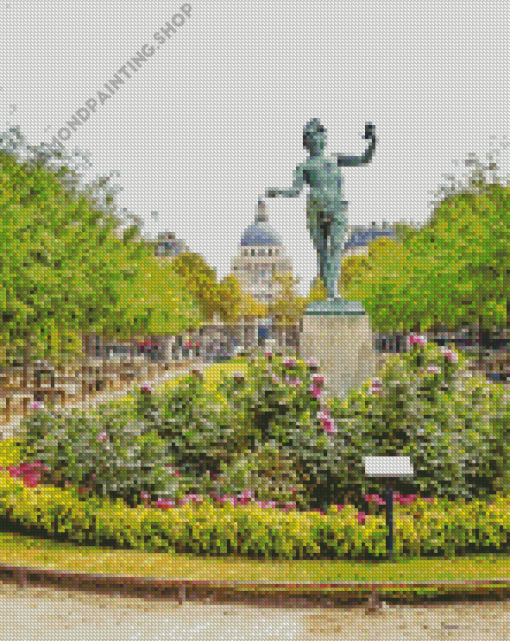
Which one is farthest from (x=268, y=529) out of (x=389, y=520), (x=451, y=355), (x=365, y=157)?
(x=365, y=157)

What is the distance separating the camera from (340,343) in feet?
47.6

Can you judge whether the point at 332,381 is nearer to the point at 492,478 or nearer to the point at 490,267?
the point at 492,478

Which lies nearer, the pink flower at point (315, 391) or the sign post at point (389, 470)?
the sign post at point (389, 470)

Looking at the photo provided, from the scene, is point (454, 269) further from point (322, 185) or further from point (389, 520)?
point (389, 520)

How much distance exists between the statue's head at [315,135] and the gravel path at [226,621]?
9.78 meters

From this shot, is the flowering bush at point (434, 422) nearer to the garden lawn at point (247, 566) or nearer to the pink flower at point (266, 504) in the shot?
the pink flower at point (266, 504)

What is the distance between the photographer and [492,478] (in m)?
9.91

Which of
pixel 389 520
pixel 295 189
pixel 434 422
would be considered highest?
pixel 295 189

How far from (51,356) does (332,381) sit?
16.3 metres

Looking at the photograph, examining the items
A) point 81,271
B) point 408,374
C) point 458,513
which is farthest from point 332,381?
point 81,271

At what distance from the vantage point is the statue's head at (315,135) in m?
14.7

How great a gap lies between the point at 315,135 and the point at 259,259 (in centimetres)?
13289

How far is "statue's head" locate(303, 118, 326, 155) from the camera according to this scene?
14695 mm

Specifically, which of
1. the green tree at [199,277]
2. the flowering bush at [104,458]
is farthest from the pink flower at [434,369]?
the green tree at [199,277]
